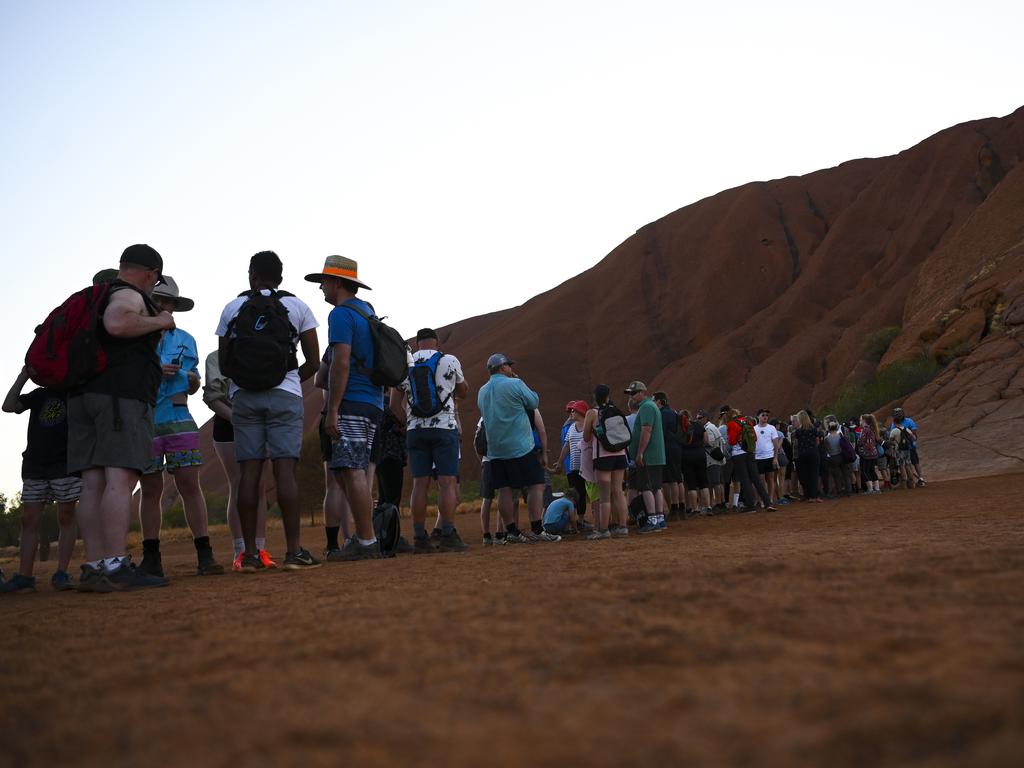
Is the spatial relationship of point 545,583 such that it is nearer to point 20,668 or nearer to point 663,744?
point 20,668

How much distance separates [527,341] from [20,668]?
6664 centimetres

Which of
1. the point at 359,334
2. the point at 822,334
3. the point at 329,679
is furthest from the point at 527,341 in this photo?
the point at 329,679

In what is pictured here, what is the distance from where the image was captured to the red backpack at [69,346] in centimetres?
511

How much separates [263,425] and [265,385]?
12.4 inches

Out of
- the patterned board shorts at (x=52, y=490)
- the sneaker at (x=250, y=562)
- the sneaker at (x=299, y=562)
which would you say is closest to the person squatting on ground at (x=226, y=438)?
the sneaker at (x=250, y=562)

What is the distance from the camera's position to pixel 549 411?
6241 cm

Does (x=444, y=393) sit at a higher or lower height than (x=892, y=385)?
lower

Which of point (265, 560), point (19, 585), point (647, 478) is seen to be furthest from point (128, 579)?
point (647, 478)

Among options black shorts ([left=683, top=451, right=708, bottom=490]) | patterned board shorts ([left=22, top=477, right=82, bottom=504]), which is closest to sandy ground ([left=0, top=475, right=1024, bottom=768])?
patterned board shorts ([left=22, top=477, right=82, bottom=504])

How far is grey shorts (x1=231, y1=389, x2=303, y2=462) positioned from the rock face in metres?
25.7

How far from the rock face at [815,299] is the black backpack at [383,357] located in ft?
81.2

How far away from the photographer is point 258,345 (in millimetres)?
6055

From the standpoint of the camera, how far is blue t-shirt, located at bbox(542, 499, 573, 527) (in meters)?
10.9

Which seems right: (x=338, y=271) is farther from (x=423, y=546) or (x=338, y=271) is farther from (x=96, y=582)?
(x=96, y=582)
